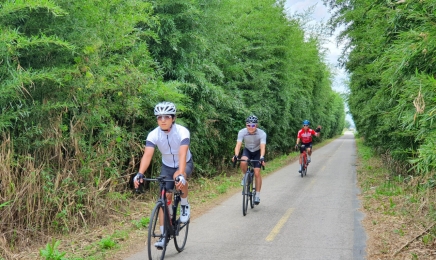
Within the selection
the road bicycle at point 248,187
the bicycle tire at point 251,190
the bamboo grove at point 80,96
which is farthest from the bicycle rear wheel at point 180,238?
the bicycle tire at point 251,190

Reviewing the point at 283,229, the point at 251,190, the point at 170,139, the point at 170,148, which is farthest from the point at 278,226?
the point at 170,139

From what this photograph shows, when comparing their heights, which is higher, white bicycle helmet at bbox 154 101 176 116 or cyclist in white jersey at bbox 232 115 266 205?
white bicycle helmet at bbox 154 101 176 116

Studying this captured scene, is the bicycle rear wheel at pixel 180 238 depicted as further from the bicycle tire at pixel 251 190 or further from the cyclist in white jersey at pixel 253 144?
the cyclist in white jersey at pixel 253 144

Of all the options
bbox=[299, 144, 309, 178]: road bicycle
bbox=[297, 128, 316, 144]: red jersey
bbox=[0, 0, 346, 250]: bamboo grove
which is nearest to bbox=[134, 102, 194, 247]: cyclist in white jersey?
bbox=[0, 0, 346, 250]: bamboo grove

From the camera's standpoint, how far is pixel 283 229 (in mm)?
7656

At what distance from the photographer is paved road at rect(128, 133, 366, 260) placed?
20.3 feet

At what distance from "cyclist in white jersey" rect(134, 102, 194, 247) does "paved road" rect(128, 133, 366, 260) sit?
0.92m

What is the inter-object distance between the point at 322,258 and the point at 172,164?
253 centimetres

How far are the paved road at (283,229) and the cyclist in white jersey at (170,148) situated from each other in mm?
919

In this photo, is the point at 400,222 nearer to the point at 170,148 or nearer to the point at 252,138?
the point at 252,138

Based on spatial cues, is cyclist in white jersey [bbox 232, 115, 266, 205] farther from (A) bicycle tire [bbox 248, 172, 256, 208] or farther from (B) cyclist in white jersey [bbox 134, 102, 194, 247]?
(B) cyclist in white jersey [bbox 134, 102, 194, 247]

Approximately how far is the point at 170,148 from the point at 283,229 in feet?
9.91

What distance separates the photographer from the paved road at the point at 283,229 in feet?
20.3

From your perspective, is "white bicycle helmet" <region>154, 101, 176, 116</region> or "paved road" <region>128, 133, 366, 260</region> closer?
"white bicycle helmet" <region>154, 101, 176, 116</region>
